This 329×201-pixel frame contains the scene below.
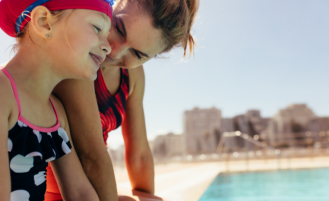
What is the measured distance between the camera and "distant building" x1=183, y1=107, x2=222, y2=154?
52.8 m

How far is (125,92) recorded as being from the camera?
1.19 metres

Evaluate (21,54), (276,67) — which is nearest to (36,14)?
(21,54)

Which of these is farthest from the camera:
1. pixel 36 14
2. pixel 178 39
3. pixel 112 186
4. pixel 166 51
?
pixel 166 51

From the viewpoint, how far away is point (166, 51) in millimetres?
1299

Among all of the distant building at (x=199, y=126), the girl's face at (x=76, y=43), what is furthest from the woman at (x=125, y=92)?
the distant building at (x=199, y=126)

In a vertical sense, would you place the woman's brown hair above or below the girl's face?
above

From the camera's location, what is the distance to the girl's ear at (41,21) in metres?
0.69

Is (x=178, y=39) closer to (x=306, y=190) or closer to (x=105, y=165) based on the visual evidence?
(x=105, y=165)

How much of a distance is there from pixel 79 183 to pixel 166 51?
765 mm

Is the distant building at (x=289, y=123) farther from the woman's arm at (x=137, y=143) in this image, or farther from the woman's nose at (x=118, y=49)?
the woman's nose at (x=118, y=49)

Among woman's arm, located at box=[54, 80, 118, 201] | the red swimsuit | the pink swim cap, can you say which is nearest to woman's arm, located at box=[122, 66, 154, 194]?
the red swimsuit

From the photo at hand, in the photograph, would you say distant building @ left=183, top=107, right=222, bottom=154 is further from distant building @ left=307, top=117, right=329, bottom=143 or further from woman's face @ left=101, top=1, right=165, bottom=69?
woman's face @ left=101, top=1, right=165, bottom=69

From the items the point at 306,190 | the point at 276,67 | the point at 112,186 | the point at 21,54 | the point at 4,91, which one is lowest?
the point at 306,190

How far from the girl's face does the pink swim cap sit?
0.06ft
